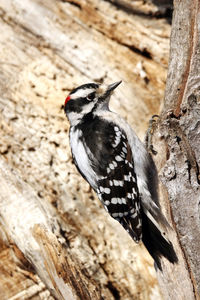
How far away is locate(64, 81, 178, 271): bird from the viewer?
3742mm

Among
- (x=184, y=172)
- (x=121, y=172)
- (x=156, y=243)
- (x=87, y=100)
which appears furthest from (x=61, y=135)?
(x=184, y=172)

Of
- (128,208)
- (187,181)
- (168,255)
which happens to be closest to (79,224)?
(128,208)

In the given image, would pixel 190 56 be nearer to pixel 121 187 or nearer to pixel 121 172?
pixel 121 172

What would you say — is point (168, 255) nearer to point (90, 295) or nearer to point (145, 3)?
point (90, 295)

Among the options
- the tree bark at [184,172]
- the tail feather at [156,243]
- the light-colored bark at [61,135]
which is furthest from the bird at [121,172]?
the light-colored bark at [61,135]

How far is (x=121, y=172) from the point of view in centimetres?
388

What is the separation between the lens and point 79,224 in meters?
4.43

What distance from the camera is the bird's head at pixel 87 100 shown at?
4254mm

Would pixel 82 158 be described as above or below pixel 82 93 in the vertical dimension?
below

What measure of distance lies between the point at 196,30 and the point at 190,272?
1867 millimetres

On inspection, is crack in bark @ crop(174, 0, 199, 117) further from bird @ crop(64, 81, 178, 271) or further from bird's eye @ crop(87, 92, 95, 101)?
bird's eye @ crop(87, 92, 95, 101)

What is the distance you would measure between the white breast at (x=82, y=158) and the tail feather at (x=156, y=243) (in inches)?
21.9

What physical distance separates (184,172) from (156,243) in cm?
71

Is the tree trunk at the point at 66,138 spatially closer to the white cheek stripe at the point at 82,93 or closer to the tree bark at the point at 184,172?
the tree bark at the point at 184,172
